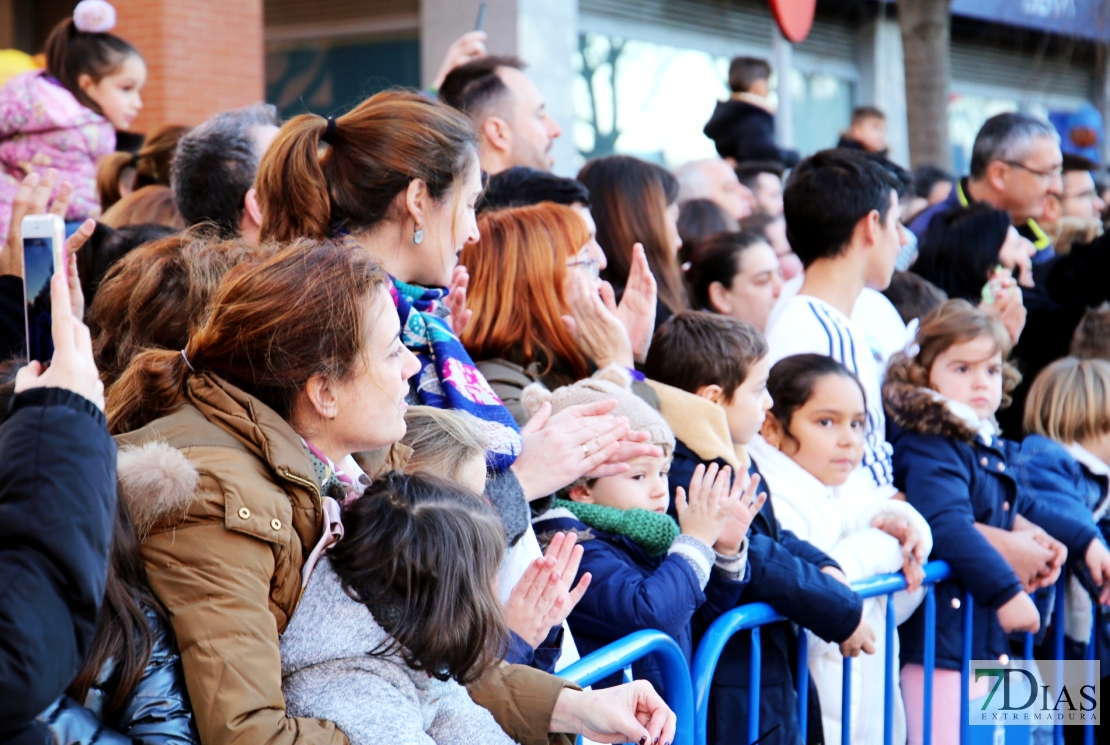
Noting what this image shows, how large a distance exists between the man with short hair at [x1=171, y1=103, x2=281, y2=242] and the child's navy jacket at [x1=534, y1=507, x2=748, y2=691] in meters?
1.41

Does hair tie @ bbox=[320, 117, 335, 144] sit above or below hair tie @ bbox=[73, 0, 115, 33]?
above

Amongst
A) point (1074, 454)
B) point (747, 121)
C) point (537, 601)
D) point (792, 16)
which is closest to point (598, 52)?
point (792, 16)

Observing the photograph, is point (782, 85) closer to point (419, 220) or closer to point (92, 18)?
point (92, 18)

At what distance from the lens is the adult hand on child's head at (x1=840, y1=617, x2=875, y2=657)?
3473mm

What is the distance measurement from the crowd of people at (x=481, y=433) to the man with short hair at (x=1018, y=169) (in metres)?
0.63

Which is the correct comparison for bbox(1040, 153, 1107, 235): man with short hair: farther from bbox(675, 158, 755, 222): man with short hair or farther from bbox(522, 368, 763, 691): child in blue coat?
bbox(522, 368, 763, 691): child in blue coat

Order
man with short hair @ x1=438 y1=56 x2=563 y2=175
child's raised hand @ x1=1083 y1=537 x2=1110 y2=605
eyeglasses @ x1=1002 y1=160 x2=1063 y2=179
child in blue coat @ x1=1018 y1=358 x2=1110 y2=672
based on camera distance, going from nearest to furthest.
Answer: child's raised hand @ x1=1083 y1=537 x2=1110 y2=605 → child in blue coat @ x1=1018 y1=358 x2=1110 y2=672 → man with short hair @ x1=438 y1=56 x2=563 y2=175 → eyeglasses @ x1=1002 y1=160 x2=1063 y2=179

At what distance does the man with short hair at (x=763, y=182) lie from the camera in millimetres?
7656

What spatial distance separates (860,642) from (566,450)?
1173 millimetres

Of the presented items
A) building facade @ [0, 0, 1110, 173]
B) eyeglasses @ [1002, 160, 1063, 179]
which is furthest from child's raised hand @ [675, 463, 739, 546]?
building facade @ [0, 0, 1110, 173]

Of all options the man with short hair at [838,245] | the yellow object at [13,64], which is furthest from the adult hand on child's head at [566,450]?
the yellow object at [13,64]

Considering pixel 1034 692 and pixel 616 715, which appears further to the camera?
pixel 1034 692

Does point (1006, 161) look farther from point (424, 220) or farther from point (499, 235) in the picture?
point (424, 220)

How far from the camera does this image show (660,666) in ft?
9.54
